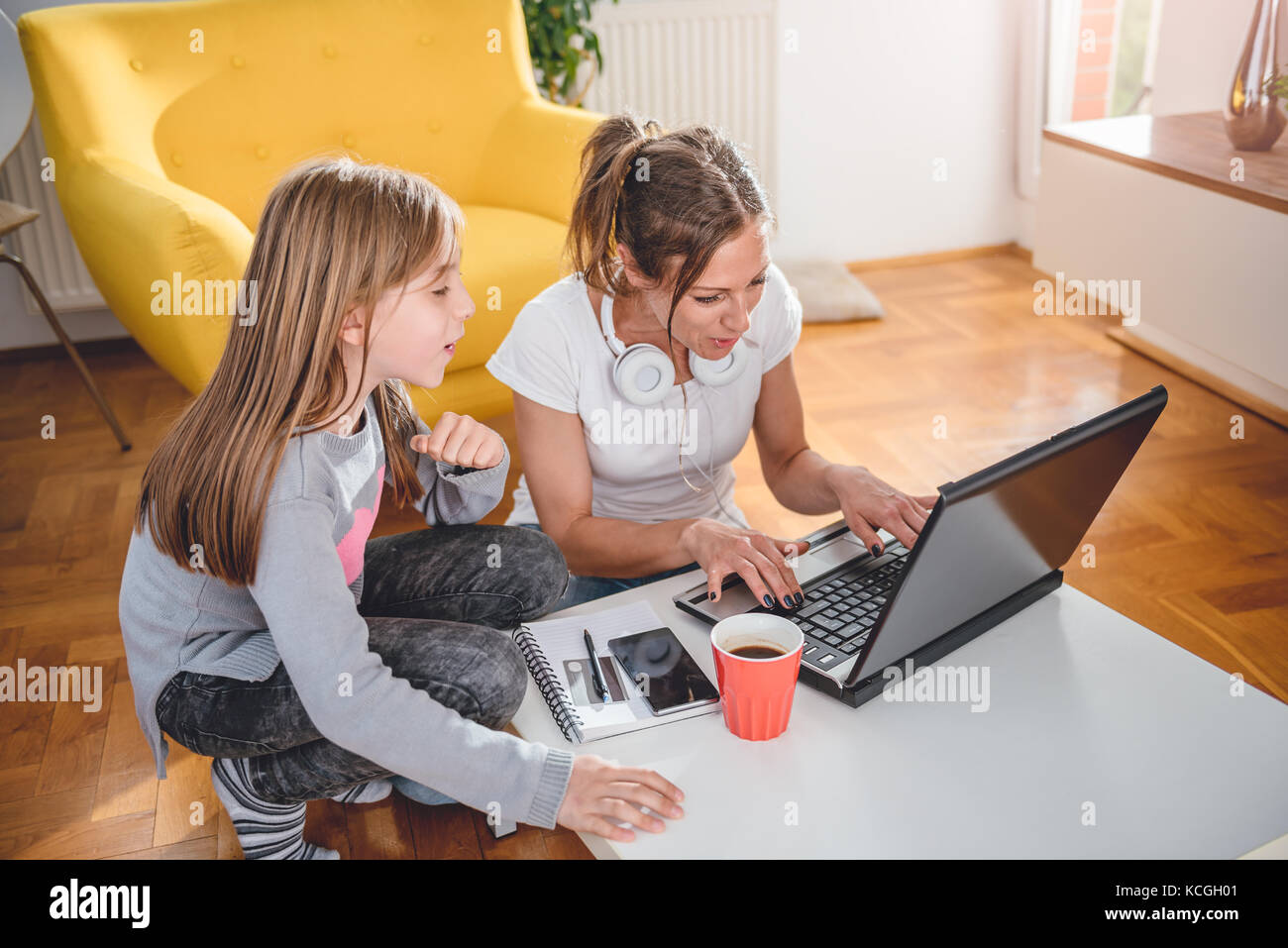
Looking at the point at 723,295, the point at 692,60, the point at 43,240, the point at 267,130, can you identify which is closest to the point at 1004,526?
the point at 723,295

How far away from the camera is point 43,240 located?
2961mm

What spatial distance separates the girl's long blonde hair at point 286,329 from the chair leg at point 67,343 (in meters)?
1.60

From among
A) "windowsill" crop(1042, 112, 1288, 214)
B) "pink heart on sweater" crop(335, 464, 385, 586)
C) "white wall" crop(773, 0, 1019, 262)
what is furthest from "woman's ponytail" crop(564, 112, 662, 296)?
"white wall" crop(773, 0, 1019, 262)

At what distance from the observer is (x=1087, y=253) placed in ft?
8.31

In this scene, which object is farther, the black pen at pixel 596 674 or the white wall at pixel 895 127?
the white wall at pixel 895 127

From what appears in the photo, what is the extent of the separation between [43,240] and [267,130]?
89 cm

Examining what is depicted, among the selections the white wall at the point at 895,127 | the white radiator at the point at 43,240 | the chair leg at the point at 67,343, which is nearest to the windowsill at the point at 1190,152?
the white wall at the point at 895,127

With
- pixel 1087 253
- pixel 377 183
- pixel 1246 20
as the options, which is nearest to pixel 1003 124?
pixel 1246 20

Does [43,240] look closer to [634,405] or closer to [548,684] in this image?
[634,405]

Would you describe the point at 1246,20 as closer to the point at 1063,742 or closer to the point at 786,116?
the point at 786,116

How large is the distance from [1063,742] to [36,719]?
4.85ft

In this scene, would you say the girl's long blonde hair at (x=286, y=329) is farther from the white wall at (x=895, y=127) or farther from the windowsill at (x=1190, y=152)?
the white wall at (x=895, y=127)

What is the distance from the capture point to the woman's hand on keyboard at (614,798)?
0.81 meters
